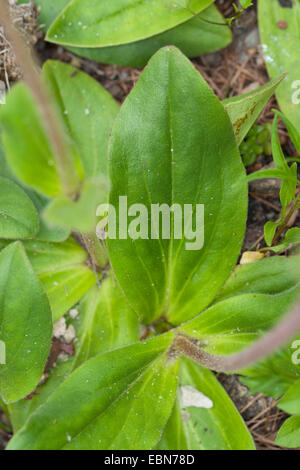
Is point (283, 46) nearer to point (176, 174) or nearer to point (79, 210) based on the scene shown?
point (176, 174)

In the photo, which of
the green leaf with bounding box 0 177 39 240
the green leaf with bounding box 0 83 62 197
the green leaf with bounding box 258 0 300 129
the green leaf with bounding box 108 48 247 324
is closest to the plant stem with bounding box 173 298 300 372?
the green leaf with bounding box 108 48 247 324

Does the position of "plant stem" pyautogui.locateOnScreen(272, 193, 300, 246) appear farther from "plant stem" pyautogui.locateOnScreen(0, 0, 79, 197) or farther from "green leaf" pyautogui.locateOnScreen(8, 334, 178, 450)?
"plant stem" pyautogui.locateOnScreen(0, 0, 79, 197)

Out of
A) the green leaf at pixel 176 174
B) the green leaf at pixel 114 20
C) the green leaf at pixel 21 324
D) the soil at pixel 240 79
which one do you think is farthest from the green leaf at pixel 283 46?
the green leaf at pixel 21 324

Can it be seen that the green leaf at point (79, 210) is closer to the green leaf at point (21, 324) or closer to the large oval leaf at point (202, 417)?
the green leaf at point (21, 324)

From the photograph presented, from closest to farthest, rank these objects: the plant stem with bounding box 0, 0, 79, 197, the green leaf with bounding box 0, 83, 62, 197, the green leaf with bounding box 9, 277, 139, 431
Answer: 1. the plant stem with bounding box 0, 0, 79, 197
2. the green leaf with bounding box 0, 83, 62, 197
3. the green leaf with bounding box 9, 277, 139, 431

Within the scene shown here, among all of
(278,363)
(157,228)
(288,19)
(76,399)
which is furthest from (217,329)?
(288,19)

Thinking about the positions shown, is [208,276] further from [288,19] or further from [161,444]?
[288,19]
